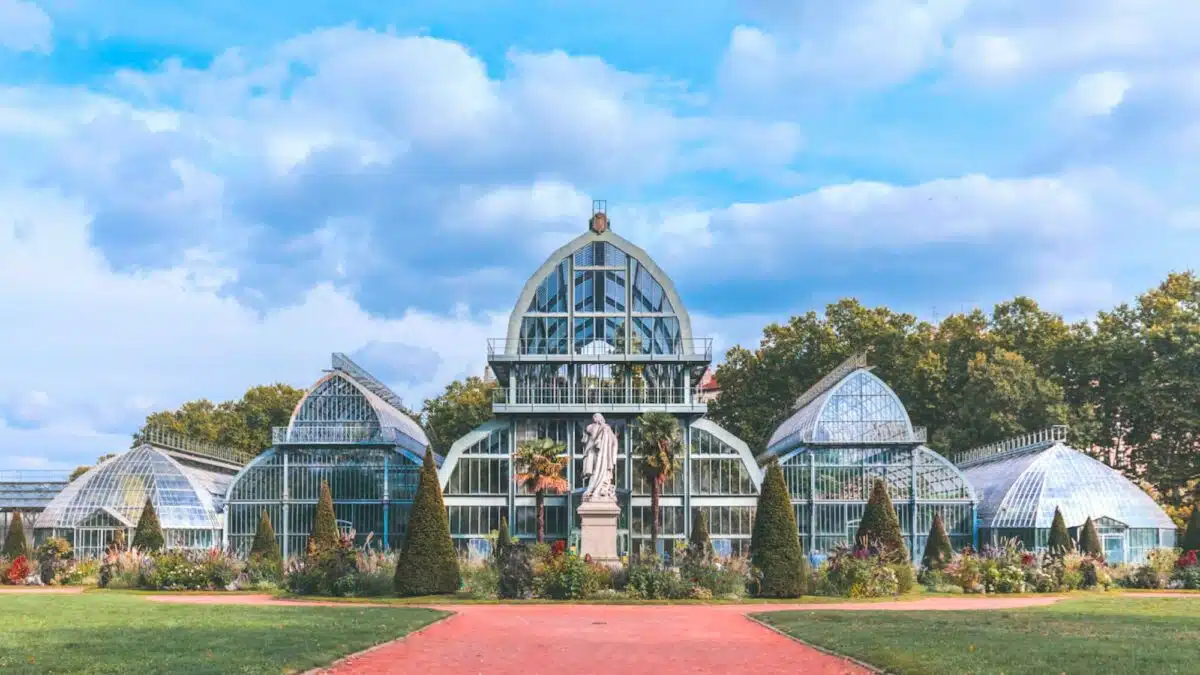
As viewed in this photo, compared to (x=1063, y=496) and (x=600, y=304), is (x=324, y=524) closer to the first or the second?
(x=600, y=304)

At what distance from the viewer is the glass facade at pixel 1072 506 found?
64000mm

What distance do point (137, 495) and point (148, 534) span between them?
11.6 m

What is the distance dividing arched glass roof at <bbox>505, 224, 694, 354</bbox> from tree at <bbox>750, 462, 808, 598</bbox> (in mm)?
21458

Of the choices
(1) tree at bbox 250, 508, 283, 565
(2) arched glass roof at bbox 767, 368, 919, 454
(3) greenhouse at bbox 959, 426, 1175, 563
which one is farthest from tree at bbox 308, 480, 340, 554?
(3) greenhouse at bbox 959, 426, 1175, 563

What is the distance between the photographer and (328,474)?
6769 cm

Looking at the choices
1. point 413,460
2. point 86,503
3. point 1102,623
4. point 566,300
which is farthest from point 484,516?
point 1102,623

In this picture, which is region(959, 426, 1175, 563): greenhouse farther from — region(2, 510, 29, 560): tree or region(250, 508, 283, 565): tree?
region(2, 510, 29, 560): tree

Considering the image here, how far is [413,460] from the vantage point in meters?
68.3

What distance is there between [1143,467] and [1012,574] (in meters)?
40.3

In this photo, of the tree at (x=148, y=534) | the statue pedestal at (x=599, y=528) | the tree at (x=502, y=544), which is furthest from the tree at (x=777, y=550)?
the tree at (x=148, y=534)

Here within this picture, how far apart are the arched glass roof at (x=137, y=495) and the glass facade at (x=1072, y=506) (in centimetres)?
4333

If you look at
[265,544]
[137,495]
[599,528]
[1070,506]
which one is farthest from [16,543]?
[1070,506]

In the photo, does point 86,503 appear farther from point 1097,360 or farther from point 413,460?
point 1097,360

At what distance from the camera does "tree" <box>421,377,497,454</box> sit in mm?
91188
